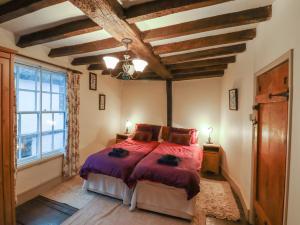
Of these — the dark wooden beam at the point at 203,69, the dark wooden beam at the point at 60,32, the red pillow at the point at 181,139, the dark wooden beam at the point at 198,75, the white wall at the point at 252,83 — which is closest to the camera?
the white wall at the point at 252,83

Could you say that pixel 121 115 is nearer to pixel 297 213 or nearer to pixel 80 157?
pixel 80 157

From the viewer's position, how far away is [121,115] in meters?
5.25

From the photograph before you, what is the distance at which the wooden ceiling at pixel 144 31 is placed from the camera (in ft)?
4.87

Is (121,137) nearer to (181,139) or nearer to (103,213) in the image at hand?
(181,139)

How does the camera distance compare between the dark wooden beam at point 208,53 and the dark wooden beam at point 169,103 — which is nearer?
the dark wooden beam at point 208,53

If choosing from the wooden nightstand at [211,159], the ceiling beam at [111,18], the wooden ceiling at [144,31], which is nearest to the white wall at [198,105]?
the wooden nightstand at [211,159]

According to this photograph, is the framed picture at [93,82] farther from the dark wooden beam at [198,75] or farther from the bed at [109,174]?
the dark wooden beam at [198,75]

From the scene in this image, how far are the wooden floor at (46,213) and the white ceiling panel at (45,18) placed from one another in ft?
7.94

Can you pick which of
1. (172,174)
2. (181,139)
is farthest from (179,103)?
(172,174)

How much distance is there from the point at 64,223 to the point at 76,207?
329 mm

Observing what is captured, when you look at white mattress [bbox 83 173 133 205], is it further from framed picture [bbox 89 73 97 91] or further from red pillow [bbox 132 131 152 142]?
framed picture [bbox 89 73 97 91]

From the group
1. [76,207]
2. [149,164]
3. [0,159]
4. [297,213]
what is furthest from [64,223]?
[297,213]

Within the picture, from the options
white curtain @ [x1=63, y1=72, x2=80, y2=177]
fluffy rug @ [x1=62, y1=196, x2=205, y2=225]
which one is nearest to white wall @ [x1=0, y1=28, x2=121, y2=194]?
white curtain @ [x1=63, y1=72, x2=80, y2=177]

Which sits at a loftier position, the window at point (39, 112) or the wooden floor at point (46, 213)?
the window at point (39, 112)
